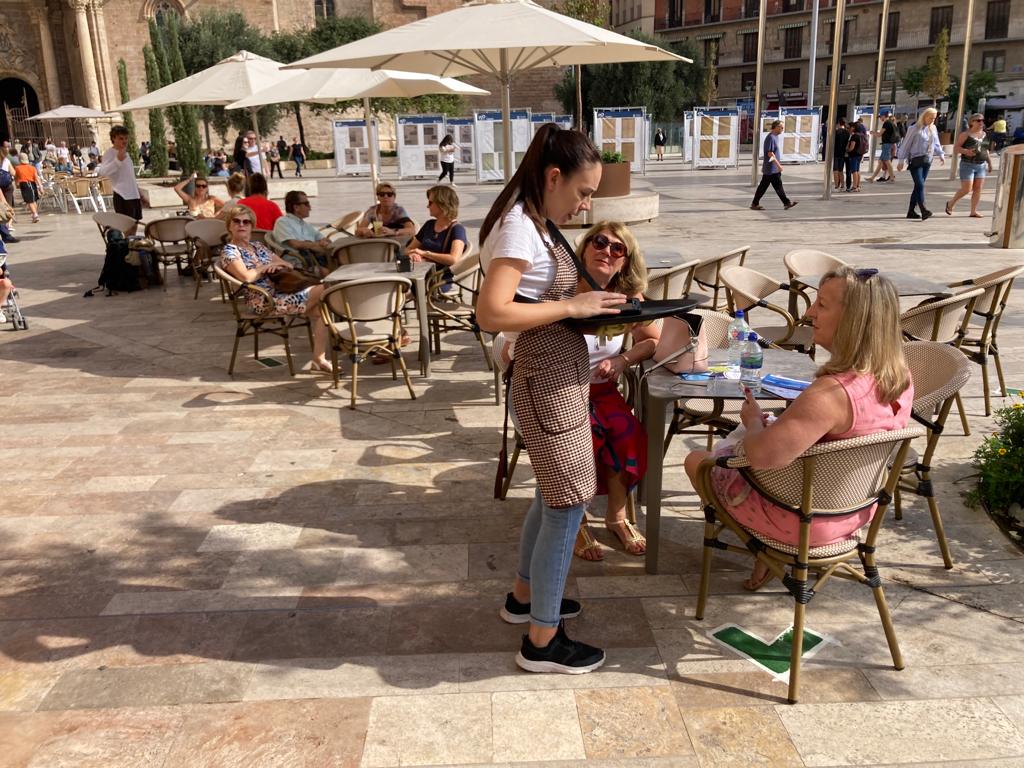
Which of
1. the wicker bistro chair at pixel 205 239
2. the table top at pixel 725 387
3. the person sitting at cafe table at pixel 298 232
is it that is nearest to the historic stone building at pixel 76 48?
the wicker bistro chair at pixel 205 239

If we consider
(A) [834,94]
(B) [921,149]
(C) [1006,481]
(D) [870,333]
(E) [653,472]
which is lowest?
(C) [1006,481]

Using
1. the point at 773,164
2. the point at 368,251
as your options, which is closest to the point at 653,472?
the point at 368,251

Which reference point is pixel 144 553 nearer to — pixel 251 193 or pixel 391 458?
pixel 391 458

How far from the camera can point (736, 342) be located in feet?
12.0

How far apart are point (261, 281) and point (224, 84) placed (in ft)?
13.0

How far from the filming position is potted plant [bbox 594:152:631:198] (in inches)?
531

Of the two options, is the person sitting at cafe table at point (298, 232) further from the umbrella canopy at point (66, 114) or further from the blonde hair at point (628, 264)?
the umbrella canopy at point (66, 114)

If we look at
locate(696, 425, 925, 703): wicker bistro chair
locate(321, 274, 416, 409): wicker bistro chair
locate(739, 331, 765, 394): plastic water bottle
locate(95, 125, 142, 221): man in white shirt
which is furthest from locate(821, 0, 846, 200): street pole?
locate(696, 425, 925, 703): wicker bistro chair

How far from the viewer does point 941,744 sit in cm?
238

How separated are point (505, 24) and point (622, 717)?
4.75 meters

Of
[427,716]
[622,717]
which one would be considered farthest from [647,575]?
[427,716]

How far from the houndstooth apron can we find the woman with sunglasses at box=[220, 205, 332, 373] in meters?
4.11

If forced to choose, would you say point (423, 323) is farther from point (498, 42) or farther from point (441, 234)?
point (498, 42)

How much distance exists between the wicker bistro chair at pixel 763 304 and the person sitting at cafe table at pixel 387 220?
344 cm
